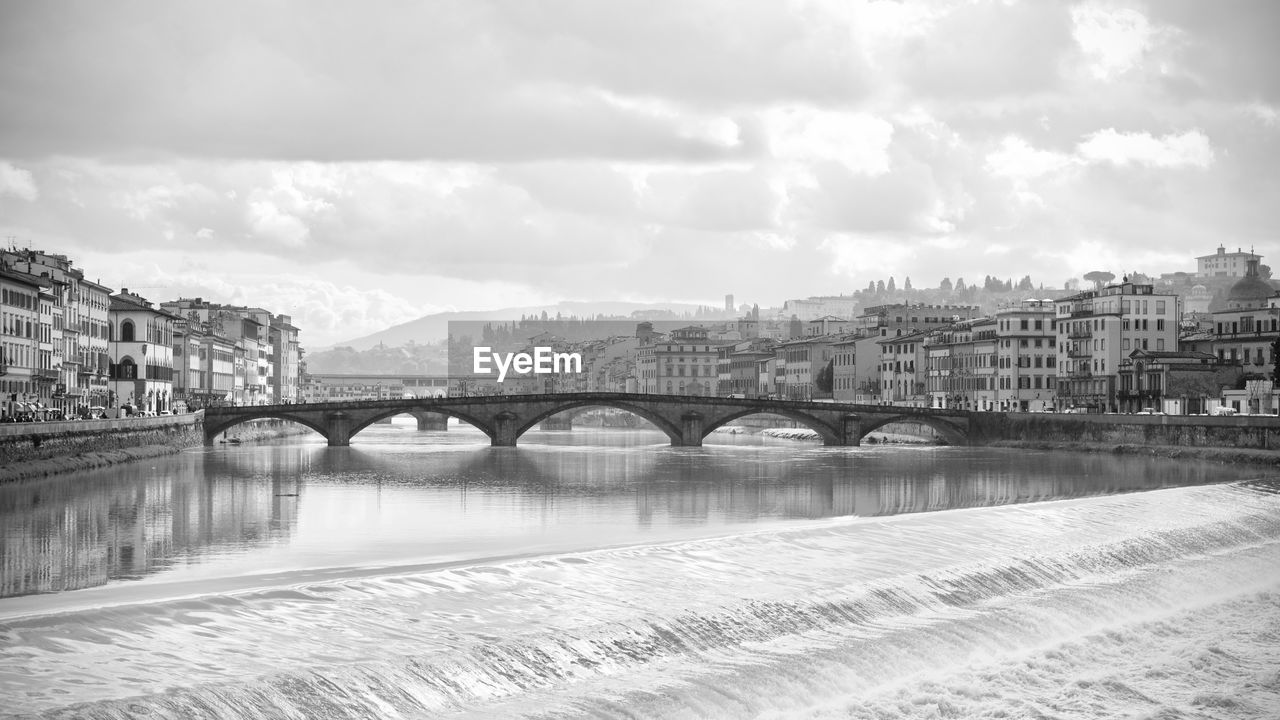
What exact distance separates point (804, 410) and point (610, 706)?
7612 cm

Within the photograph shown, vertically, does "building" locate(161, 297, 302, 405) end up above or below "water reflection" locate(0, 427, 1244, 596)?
above

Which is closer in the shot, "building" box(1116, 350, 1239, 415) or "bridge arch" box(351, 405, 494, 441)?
"building" box(1116, 350, 1239, 415)

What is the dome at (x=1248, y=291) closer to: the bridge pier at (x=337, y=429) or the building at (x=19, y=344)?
the bridge pier at (x=337, y=429)

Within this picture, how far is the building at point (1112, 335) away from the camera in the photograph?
3809 inches

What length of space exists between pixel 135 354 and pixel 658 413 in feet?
109

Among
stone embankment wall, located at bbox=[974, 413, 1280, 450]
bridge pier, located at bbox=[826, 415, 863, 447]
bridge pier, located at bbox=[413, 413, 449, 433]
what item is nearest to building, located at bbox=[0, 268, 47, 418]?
bridge pier, located at bbox=[826, 415, 863, 447]

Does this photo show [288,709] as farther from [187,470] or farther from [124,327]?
[124,327]

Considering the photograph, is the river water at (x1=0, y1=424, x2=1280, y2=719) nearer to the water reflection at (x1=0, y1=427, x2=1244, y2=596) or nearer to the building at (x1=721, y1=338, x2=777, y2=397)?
the water reflection at (x1=0, y1=427, x2=1244, y2=596)

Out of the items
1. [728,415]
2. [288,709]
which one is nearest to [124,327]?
[728,415]

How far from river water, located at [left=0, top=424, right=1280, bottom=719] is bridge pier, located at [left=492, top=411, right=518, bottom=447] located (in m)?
44.5

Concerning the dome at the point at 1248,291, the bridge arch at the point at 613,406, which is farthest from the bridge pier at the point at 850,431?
the dome at the point at 1248,291

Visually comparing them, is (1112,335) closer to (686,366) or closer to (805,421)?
(805,421)

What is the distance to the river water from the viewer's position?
712 inches

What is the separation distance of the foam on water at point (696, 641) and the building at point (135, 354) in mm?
74920
